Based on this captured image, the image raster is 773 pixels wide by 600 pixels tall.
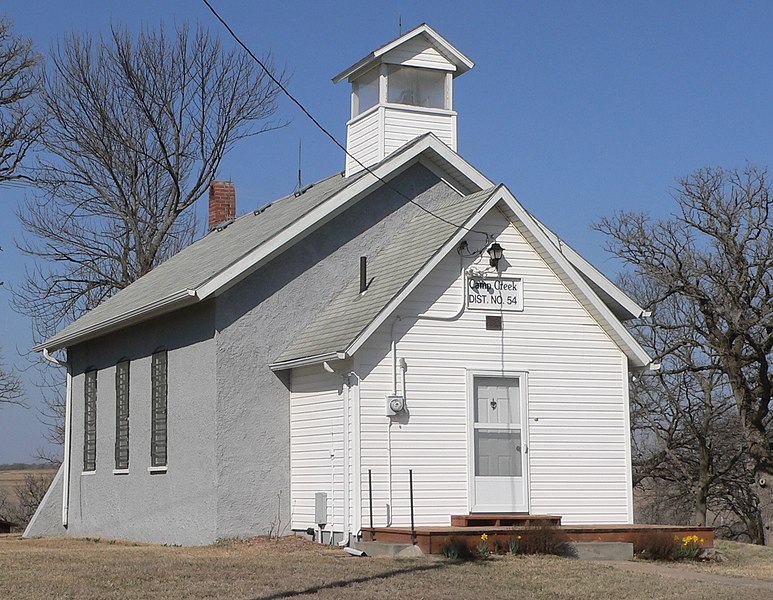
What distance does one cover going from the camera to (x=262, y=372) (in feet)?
61.0

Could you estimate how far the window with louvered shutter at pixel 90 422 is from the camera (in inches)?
933

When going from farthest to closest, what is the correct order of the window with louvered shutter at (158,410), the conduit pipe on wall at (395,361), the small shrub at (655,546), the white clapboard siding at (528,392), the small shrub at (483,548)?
the window with louvered shutter at (158,410)
the white clapboard siding at (528,392)
the conduit pipe on wall at (395,361)
the small shrub at (655,546)
the small shrub at (483,548)

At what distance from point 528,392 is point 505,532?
3.08 metres

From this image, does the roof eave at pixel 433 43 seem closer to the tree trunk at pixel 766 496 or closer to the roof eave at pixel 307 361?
the roof eave at pixel 307 361

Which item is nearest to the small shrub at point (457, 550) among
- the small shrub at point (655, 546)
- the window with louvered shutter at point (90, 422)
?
the small shrub at point (655, 546)

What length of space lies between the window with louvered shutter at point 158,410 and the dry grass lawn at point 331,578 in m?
4.34

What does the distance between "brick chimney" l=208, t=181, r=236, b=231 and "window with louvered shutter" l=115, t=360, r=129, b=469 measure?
6.54 m

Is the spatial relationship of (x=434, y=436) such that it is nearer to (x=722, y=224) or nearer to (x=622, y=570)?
(x=622, y=570)

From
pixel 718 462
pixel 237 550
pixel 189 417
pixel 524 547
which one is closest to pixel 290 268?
pixel 189 417

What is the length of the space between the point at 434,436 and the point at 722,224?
18.6 meters

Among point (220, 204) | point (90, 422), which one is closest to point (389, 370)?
point (90, 422)

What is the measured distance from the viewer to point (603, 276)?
A: 19.8 metres

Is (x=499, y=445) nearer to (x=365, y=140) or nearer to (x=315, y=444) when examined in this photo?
(x=315, y=444)

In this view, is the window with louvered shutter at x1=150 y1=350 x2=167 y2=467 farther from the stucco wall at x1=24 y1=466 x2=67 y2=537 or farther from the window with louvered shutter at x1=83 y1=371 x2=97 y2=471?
the stucco wall at x1=24 y1=466 x2=67 y2=537
